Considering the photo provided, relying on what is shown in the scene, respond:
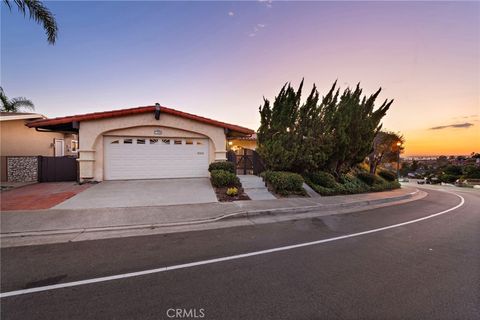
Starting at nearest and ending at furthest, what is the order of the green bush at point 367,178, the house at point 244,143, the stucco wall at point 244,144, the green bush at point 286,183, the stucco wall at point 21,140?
the green bush at point 286,183 → the stucco wall at point 21,140 → the green bush at point 367,178 → the house at point 244,143 → the stucco wall at point 244,144

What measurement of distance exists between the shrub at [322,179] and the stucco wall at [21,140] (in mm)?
19267

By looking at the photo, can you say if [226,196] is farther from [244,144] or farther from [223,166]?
[244,144]

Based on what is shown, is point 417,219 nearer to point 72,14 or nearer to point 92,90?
point 72,14

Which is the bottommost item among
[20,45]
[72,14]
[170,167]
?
[170,167]

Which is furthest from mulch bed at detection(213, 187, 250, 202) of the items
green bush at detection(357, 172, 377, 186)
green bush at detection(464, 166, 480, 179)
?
green bush at detection(464, 166, 480, 179)

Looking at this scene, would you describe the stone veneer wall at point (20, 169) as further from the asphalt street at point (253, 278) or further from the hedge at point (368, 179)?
the hedge at point (368, 179)

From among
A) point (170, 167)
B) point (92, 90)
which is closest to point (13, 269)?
point (170, 167)

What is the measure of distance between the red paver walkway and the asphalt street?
3.97 meters

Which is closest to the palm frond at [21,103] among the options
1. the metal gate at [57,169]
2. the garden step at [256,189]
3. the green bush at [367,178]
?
the metal gate at [57,169]

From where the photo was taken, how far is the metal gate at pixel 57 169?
1194 cm

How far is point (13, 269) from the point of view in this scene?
3.39 meters

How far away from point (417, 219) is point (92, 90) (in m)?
22.2

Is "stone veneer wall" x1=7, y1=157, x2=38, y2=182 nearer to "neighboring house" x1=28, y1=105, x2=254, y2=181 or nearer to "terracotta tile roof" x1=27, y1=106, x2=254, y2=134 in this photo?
"neighboring house" x1=28, y1=105, x2=254, y2=181

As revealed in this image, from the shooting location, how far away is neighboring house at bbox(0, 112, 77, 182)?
12.1 m
